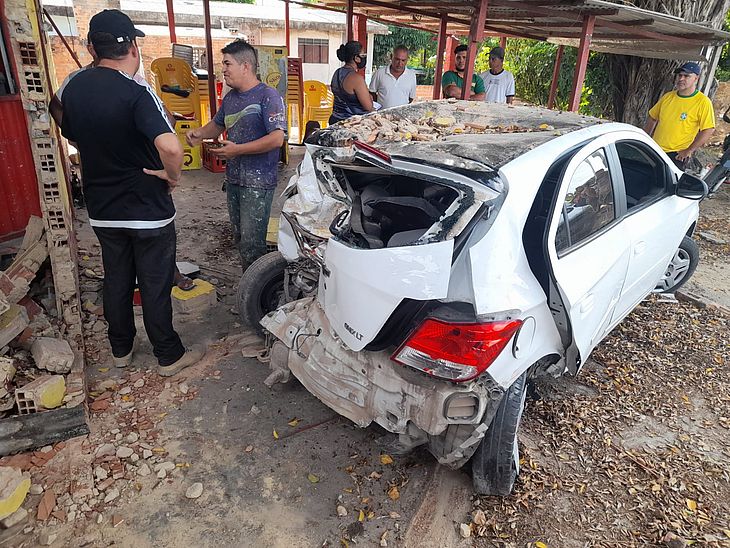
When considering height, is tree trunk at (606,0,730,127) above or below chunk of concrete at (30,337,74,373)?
above

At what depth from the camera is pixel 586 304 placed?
106 inches

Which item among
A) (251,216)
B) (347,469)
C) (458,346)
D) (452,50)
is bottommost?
(347,469)

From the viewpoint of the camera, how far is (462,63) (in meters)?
7.46

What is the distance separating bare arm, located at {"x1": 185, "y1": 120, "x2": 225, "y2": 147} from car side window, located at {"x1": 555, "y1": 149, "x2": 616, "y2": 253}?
2833 millimetres

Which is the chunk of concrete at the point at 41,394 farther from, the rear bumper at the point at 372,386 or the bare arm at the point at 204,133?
the bare arm at the point at 204,133

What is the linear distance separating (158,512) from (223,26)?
68.8ft

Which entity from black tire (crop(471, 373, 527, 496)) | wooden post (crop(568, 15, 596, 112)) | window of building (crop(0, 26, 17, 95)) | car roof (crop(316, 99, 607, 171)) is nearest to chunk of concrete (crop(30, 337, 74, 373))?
car roof (crop(316, 99, 607, 171))

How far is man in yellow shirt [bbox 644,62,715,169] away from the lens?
6035mm

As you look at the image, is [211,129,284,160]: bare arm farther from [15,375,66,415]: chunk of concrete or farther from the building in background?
the building in background

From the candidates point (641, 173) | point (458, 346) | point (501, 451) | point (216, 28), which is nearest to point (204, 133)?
point (458, 346)

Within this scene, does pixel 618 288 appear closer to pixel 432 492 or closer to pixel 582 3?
pixel 432 492

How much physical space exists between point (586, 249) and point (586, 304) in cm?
30

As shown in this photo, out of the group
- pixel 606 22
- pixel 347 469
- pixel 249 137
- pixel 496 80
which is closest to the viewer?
pixel 347 469

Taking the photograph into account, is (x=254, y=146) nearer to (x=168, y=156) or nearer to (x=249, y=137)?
(x=249, y=137)
